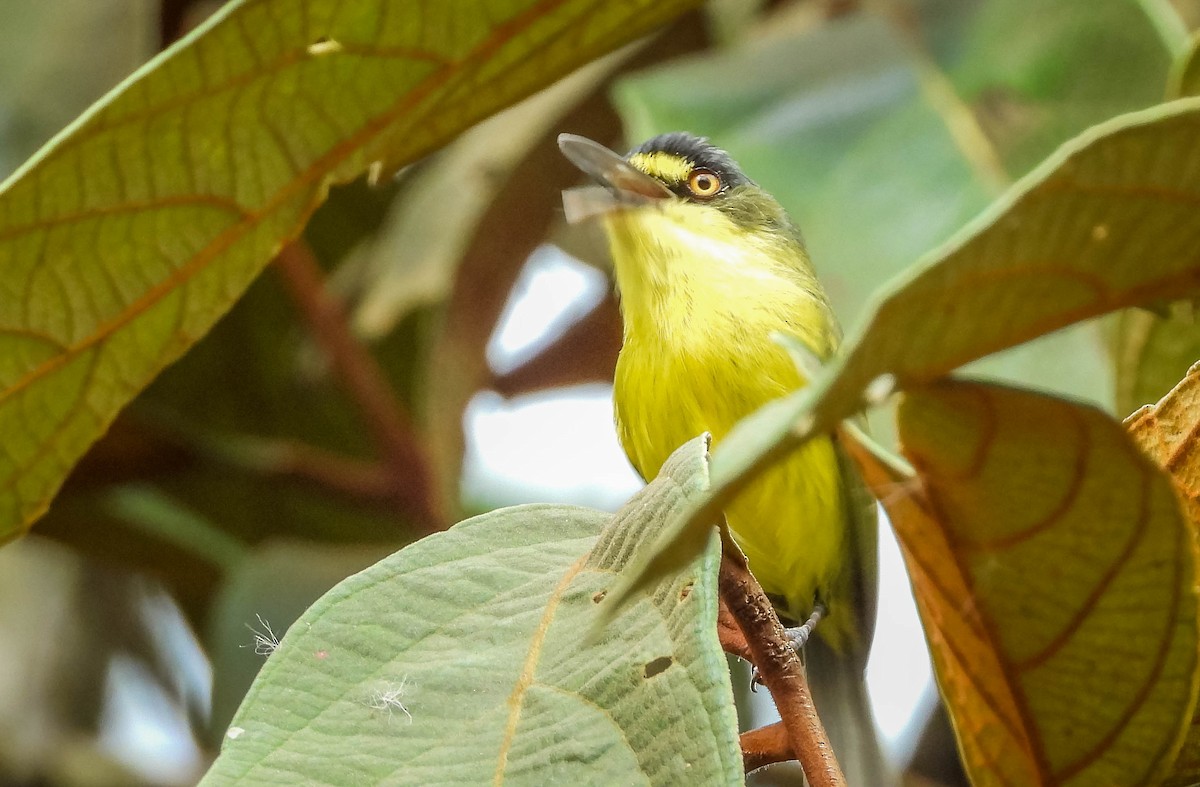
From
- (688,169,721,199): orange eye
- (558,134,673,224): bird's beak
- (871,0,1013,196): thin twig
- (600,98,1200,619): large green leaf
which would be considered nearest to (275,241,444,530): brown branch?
(558,134,673,224): bird's beak

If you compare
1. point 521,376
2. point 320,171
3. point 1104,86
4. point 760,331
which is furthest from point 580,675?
point 521,376

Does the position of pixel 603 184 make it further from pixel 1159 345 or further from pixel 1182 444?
pixel 1182 444

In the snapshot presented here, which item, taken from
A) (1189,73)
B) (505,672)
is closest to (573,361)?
(1189,73)

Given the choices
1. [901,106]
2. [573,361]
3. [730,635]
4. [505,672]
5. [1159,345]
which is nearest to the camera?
[505,672]

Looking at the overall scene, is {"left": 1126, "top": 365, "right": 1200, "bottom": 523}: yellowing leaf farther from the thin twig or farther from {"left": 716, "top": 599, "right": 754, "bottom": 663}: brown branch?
the thin twig

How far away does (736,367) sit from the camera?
197 cm

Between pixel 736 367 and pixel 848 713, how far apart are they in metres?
0.59

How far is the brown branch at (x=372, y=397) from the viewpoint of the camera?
206 cm

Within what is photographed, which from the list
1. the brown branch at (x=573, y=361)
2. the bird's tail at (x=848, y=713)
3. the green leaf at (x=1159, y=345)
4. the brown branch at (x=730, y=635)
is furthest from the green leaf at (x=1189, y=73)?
the brown branch at (x=573, y=361)

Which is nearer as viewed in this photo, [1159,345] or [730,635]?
[730,635]

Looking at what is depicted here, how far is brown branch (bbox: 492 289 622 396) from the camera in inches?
97.9

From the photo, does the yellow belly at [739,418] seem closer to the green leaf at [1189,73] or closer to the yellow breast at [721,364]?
the yellow breast at [721,364]

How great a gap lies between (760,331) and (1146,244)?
131 centimetres

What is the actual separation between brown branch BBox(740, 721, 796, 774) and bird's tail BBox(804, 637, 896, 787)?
3.10 feet
